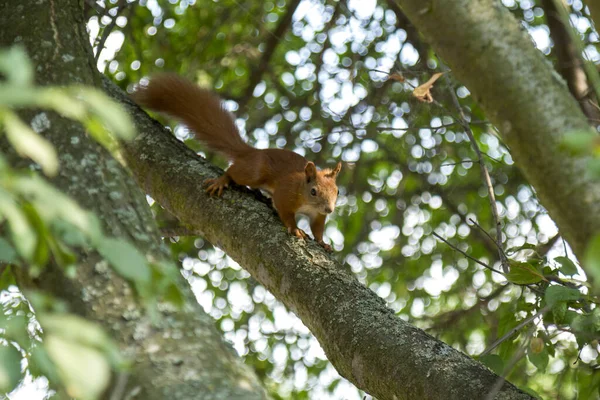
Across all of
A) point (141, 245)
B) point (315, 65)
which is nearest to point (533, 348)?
point (141, 245)

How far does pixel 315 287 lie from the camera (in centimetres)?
205

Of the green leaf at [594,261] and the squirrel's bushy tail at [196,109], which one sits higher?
the squirrel's bushy tail at [196,109]

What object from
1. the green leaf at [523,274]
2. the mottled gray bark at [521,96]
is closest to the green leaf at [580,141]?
the mottled gray bark at [521,96]

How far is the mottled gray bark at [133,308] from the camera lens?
3.74ft

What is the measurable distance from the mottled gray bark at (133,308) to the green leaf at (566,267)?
98 cm

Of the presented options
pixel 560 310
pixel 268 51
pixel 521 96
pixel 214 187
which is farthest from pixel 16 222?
pixel 268 51

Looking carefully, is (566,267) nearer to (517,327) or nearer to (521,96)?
(517,327)

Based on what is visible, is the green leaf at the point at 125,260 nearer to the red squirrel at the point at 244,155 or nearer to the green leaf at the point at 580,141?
the green leaf at the point at 580,141

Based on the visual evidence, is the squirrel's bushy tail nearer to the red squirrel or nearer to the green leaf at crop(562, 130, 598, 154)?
the red squirrel

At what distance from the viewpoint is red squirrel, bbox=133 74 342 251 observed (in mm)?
3328

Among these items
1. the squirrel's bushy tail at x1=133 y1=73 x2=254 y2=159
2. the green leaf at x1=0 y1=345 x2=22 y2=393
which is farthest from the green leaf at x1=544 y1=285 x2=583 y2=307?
the squirrel's bushy tail at x1=133 y1=73 x2=254 y2=159

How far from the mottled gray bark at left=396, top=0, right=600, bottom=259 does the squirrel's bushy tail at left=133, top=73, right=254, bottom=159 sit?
6.98ft

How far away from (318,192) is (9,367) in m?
2.93

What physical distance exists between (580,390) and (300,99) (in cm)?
289
